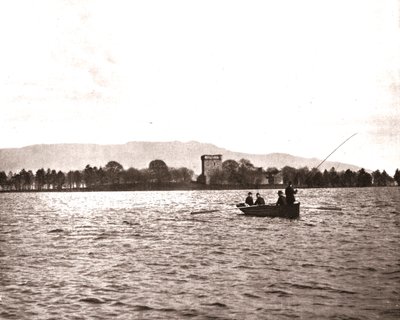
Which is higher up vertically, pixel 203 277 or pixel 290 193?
pixel 290 193

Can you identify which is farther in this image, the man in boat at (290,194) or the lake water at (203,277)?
the man in boat at (290,194)

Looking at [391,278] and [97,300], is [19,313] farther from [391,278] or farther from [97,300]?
[391,278]

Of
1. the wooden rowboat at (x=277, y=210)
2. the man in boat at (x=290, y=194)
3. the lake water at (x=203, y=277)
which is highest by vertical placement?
the man in boat at (x=290, y=194)

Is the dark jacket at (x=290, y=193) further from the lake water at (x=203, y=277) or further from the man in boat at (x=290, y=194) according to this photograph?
the lake water at (x=203, y=277)

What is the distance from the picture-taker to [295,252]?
2878 centimetres

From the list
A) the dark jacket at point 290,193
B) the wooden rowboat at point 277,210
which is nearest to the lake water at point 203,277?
the dark jacket at point 290,193

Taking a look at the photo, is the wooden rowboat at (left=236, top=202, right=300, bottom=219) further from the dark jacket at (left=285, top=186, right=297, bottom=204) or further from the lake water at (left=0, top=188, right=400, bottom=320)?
the lake water at (left=0, top=188, right=400, bottom=320)

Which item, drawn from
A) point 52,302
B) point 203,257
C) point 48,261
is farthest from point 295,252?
point 52,302

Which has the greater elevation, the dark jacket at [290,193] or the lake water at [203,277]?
the dark jacket at [290,193]

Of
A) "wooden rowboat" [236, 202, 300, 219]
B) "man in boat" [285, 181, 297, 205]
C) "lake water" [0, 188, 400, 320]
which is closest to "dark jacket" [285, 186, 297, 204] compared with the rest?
"man in boat" [285, 181, 297, 205]

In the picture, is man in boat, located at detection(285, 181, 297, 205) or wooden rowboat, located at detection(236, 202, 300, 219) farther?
wooden rowboat, located at detection(236, 202, 300, 219)

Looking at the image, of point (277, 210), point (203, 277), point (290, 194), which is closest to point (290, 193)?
point (290, 194)

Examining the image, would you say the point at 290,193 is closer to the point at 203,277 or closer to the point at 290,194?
the point at 290,194

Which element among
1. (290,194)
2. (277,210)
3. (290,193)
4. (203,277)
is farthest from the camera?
(277,210)
